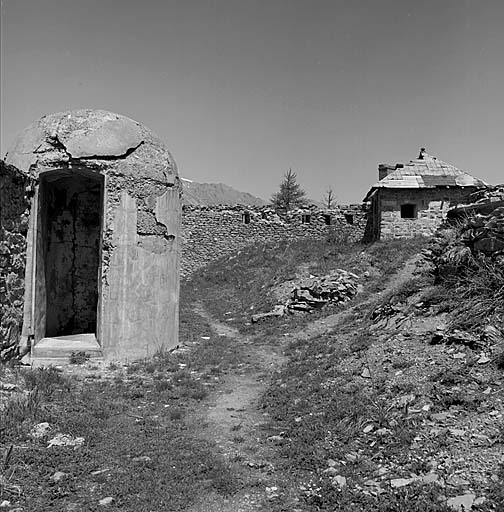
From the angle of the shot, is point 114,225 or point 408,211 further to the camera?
point 408,211

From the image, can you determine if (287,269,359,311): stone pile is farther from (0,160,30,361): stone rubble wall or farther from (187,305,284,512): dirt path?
(0,160,30,361): stone rubble wall

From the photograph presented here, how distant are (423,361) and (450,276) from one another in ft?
7.82

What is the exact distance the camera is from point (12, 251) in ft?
25.1

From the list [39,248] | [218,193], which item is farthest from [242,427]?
[218,193]

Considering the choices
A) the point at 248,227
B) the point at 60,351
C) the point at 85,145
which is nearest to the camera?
the point at 85,145

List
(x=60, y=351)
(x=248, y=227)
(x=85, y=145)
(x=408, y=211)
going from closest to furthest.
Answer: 1. (x=85, y=145)
2. (x=60, y=351)
3. (x=408, y=211)
4. (x=248, y=227)

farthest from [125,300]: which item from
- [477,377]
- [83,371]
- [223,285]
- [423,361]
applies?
[223,285]

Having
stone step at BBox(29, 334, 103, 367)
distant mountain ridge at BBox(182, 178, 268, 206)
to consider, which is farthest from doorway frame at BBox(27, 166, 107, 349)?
distant mountain ridge at BBox(182, 178, 268, 206)

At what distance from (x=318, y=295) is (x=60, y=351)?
718 cm

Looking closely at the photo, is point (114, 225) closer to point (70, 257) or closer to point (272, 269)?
point (70, 257)

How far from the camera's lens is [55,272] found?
404 inches

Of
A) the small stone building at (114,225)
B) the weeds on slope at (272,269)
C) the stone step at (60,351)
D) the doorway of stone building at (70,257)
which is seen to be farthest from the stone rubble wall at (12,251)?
the weeds on slope at (272,269)

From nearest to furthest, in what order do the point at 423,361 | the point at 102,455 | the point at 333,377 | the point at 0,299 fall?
1. the point at 102,455
2. the point at 423,361
3. the point at 333,377
4. the point at 0,299

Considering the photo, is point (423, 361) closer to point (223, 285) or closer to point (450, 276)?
point (450, 276)
